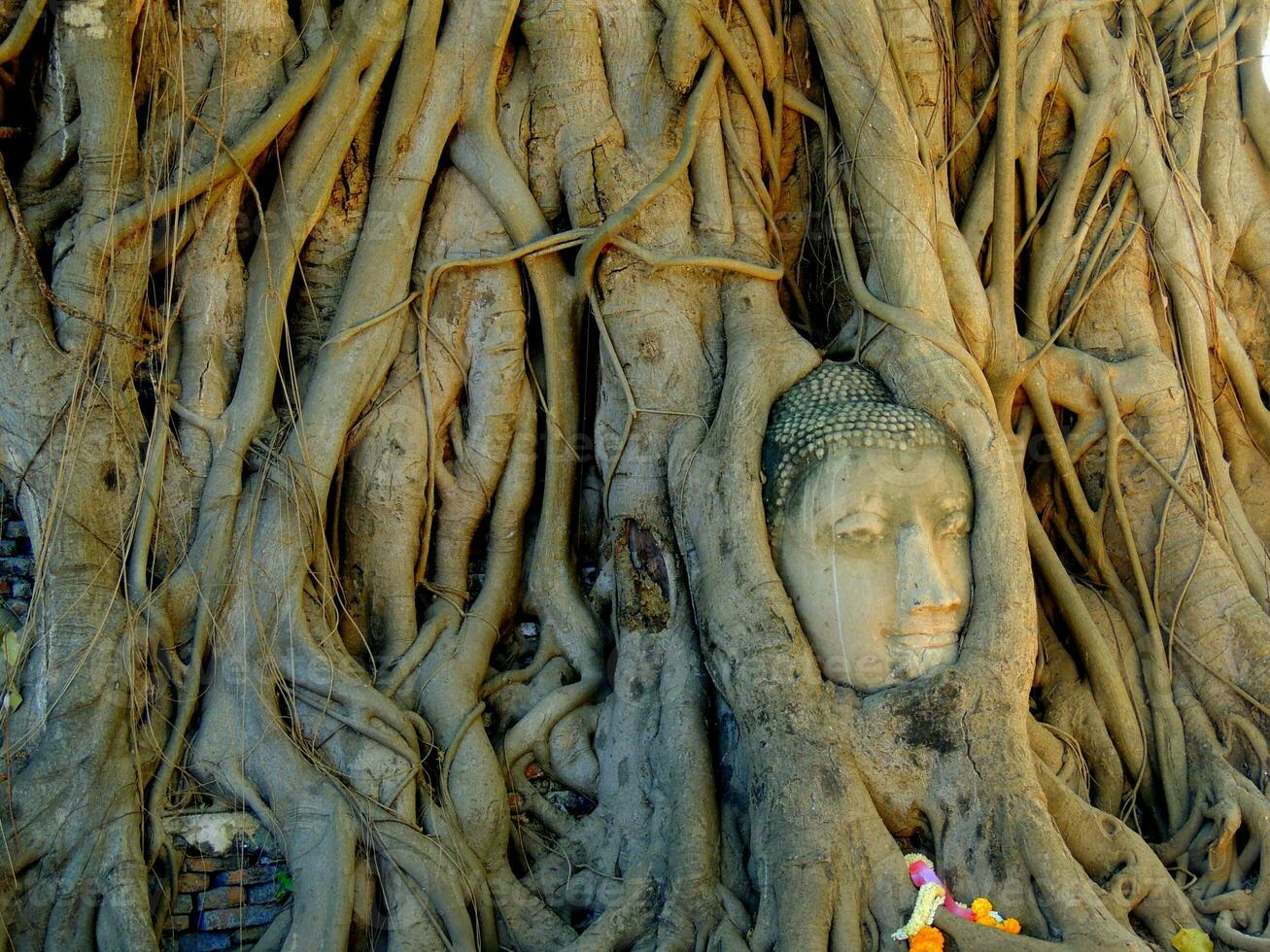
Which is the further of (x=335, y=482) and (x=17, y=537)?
(x=335, y=482)

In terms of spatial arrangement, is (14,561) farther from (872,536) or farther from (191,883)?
(872,536)

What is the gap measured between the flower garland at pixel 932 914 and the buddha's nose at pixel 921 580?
64 cm

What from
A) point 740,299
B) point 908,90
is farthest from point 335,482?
Result: point 908,90

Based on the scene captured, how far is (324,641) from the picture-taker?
3662mm

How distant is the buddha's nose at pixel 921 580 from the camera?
336 cm

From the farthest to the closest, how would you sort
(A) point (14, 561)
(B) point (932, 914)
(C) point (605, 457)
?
(C) point (605, 457) → (A) point (14, 561) → (B) point (932, 914)

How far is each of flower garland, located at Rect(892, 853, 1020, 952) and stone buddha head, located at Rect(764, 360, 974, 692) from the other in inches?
19.5

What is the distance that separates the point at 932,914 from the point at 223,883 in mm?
1751

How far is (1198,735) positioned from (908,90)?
2.13m

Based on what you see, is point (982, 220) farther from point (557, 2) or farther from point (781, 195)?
point (557, 2)

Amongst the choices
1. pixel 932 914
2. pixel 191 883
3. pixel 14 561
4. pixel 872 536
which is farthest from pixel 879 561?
pixel 14 561

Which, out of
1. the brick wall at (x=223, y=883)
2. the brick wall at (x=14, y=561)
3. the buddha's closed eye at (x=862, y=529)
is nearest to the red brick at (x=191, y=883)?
the brick wall at (x=223, y=883)

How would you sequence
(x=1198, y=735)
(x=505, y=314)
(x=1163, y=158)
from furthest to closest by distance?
(x=1163, y=158), (x=505, y=314), (x=1198, y=735)

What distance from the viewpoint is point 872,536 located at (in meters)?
3.44
